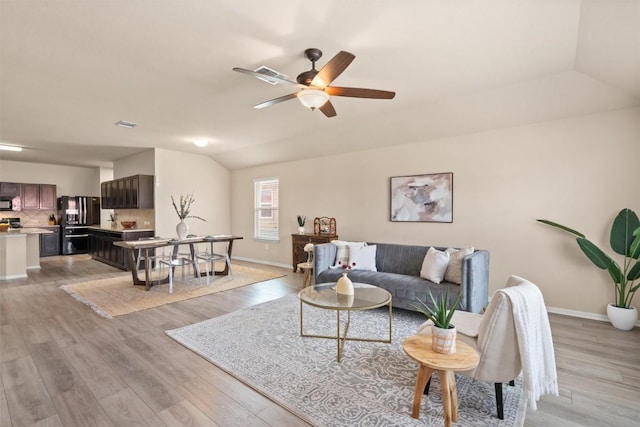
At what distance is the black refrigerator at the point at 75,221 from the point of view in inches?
348

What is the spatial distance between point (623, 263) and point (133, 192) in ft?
28.1

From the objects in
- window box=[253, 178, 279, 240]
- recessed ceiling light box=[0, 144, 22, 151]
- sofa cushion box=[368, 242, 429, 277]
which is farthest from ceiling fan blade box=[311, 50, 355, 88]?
recessed ceiling light box=[0, 144, 22, 151]

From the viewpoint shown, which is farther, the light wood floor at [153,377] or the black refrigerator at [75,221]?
the black refrigerator at [75,221]

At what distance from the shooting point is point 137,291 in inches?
192

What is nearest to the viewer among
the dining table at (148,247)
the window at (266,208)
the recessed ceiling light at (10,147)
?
the dining table at (148,247)

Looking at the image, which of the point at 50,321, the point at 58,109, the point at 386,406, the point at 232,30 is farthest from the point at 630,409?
the point at 58,109

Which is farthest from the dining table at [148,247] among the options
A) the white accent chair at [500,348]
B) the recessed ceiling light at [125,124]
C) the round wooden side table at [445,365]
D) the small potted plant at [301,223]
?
the white accent chair at [500,348]

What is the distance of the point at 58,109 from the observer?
4.34 m

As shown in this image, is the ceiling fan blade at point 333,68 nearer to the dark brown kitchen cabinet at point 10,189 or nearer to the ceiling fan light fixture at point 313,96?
the ceiling fan light fixture at point 313,96

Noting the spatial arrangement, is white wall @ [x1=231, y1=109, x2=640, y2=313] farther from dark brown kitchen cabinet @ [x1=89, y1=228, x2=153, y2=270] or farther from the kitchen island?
the kitchen island

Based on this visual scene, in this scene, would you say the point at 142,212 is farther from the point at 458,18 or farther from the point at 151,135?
the point at 458,18

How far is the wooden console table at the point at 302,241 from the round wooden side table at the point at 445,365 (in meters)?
3.89

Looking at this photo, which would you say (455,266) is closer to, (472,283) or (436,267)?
(436,267)

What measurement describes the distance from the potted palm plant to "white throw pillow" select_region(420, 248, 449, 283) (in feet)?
5.04
